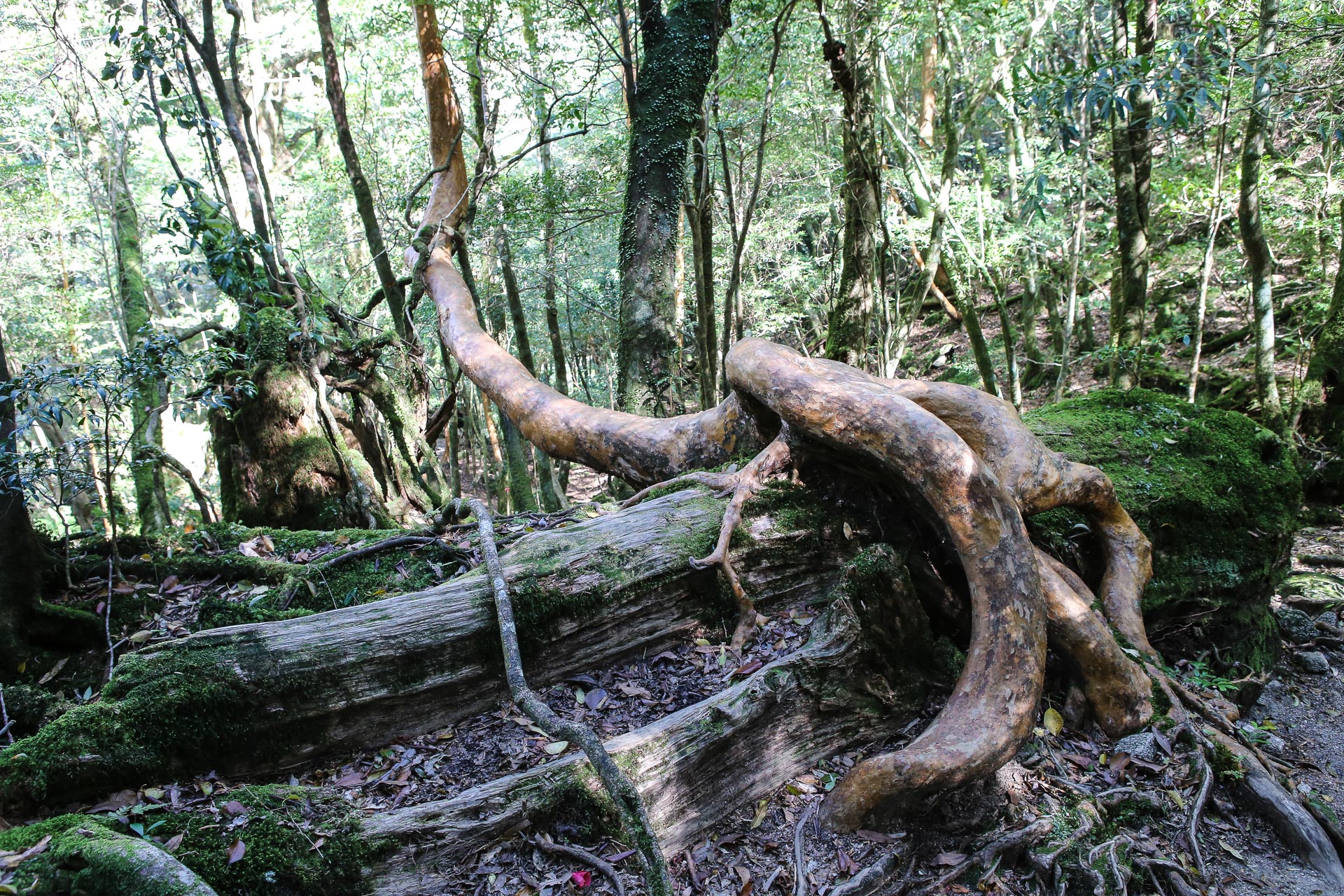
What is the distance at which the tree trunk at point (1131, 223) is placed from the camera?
870cm

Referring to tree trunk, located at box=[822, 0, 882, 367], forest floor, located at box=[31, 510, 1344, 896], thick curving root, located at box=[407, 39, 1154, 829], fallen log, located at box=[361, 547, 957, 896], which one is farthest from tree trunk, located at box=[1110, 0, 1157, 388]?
fallen log, located at box=[361, 547, 957, 896]

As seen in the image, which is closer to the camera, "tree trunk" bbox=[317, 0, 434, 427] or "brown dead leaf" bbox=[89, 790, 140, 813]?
"brown dead leaf" bbox=[89, 790, 140, 813]

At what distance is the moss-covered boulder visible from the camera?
485 centimetres

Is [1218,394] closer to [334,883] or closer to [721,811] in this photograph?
[721,811]

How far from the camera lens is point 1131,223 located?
8.90 meters

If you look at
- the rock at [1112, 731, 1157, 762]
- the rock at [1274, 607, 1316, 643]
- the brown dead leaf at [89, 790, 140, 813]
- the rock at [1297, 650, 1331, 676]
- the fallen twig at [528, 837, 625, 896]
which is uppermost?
the brown dead leaf at [89, 790, 140, 813]

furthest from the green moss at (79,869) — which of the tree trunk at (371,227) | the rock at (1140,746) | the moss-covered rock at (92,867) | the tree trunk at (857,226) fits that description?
the tree trunk at (857,226)

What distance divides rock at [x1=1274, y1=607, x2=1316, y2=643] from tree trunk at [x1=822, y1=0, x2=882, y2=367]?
13.0 feet

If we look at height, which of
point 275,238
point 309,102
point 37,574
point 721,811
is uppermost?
point 309,102

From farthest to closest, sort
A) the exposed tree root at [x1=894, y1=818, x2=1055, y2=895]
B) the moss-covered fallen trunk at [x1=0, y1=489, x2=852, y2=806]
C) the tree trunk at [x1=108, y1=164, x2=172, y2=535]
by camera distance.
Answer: the tree trunk at [x1=108, y1=164, x2=172, y2=535] → the exposed tree root at [x1=894, y1=818, x2=1055, y2=895] → the moss-covered fallen trunk at [x1=0, y1=489, x2=852, y2=806]

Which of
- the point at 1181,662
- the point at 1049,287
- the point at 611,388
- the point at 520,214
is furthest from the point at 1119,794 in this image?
the point at 611,388

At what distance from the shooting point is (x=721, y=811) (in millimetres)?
3084

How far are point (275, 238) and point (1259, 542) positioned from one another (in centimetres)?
808

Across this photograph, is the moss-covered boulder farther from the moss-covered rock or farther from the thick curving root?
the moss-covered rock
